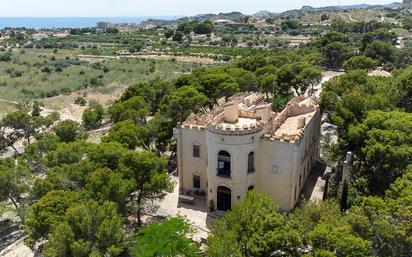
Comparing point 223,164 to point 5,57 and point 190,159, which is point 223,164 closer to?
point 190,159

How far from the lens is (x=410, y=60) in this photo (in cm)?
8506

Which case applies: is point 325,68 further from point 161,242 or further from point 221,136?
point 161,242

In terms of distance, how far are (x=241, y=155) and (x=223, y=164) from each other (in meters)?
1.86

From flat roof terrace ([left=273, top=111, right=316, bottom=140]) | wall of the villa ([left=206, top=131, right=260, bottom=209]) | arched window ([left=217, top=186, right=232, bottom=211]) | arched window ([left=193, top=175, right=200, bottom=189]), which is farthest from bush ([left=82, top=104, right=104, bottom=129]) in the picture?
arched window ([left=217, top=186, right=232, bottom=211])

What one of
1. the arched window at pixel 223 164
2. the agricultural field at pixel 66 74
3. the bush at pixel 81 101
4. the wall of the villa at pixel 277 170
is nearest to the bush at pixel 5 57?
the agricultural field at pixel 66 74

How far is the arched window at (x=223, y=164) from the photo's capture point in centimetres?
3244

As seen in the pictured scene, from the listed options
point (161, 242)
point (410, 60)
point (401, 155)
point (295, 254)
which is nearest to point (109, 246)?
point (161, 242)

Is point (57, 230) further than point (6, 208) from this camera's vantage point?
No

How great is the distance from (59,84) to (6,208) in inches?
2814

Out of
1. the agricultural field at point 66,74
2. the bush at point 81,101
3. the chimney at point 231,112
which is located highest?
the chimney at point 231,112

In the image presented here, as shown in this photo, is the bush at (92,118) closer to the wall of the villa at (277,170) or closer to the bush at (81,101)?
the bush at (81,101)

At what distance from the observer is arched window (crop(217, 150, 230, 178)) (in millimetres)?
32438

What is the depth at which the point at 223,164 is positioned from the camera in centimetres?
3291

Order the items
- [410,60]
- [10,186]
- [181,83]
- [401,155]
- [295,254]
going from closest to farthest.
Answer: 1. [295,254]
2. [401,155]
3. [10,186]
4. [181,83]
5. [410,60]
